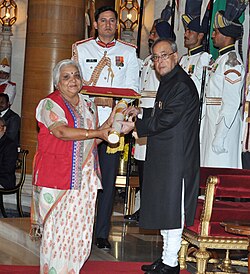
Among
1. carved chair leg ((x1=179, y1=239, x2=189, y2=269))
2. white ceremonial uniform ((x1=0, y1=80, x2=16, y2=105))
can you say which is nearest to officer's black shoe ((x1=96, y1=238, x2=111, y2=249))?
carved chair leg ((x1=179, y1=239, x2=189, y2=269))

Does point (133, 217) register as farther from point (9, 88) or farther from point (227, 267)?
point (9, 88)

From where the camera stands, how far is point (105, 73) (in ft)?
22.7

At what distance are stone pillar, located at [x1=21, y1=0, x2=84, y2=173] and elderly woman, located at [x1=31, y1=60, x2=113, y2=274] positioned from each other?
4.68m

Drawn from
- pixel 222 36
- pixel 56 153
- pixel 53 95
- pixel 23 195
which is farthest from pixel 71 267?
pixel 23 195

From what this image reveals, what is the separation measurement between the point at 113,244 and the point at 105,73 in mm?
1456

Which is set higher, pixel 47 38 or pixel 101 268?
pixel 47 38

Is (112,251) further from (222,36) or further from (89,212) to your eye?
(222,36)

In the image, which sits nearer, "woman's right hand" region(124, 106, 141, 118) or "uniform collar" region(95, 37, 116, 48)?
"woman's right hand" region(124, 106, 141, 118)

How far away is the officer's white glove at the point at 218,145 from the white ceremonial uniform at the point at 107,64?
0.94 metres

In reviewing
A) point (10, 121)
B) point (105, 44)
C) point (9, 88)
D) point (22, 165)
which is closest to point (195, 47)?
point (105, 44)

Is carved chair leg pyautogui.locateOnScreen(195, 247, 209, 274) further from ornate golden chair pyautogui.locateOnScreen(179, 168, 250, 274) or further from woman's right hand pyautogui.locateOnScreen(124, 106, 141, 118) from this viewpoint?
woman's right hand pyautogui.locateOnScreen(124, 106, 141, 118)

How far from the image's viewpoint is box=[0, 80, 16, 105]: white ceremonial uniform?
551 inches

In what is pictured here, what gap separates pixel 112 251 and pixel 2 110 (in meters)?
5.88

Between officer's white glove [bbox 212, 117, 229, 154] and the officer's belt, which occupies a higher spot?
the officer's belt
